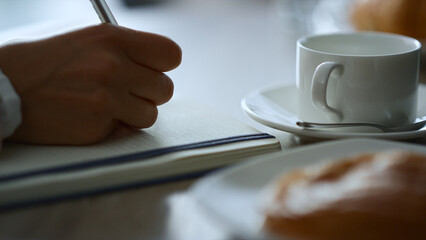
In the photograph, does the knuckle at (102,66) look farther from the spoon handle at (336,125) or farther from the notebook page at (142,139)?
the spoon handle at (336,125)

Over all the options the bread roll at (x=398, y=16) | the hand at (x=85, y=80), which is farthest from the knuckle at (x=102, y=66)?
the bread roll at (x=398, y=16)

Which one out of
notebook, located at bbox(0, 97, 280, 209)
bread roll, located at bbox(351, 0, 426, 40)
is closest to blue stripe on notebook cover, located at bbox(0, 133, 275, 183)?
notebook, located at bbox(0, 97, 280, 209)

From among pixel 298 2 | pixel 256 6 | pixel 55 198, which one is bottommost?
pixel 256 6

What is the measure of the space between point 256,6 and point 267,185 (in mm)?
1308

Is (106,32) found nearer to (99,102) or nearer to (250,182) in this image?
(99,102)

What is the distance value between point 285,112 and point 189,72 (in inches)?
14.0

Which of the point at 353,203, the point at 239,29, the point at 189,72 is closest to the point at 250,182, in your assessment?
the point at 353,203

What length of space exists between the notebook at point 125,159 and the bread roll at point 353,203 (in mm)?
131

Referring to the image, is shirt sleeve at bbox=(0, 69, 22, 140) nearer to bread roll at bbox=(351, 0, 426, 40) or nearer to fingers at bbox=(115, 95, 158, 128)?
fingers at bbox=(115, 95, 158, 128)

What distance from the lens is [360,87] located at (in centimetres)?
51

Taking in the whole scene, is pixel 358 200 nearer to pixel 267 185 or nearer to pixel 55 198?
pixel 267 185

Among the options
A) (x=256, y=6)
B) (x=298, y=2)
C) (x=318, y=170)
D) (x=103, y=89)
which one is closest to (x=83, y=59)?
(x=103, y=89)

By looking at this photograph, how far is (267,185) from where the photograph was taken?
0.34 m

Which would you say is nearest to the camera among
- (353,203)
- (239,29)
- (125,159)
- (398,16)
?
(353,203)
